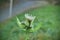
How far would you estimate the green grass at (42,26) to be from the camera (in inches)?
57.3

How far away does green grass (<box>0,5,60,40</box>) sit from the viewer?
57.3 inches

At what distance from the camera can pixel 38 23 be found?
146 centimetres

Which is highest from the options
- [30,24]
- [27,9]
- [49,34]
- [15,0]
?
[15,0]

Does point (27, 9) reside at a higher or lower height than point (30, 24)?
higher

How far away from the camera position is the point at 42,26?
4.81 ft

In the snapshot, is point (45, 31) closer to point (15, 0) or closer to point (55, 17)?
point (55, 17)

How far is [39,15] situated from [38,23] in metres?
0.10

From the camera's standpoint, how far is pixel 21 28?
4.79 ft

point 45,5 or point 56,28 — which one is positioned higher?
point 45,5

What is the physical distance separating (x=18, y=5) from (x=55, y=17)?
464 millimetres

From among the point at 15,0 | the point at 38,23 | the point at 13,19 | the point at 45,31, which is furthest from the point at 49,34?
the point at 15,0

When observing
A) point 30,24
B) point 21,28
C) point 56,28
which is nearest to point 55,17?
point 56,28

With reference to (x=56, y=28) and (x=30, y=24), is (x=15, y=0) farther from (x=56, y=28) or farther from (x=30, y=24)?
(x=56, y=28)

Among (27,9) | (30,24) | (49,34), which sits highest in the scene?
(27,9)
